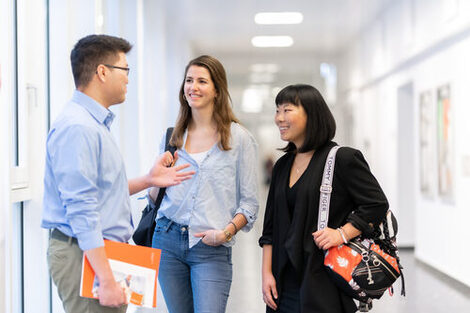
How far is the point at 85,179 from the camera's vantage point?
1.80 m

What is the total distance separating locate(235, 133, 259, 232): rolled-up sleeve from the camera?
8.37 ft

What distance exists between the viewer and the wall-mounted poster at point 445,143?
6859 mm

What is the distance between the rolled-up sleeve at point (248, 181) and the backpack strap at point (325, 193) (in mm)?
378

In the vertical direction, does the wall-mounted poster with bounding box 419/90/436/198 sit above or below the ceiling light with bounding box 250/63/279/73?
below

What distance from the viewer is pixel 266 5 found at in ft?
29.7

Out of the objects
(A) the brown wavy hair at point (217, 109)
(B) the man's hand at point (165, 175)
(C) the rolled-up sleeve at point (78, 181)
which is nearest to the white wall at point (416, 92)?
(A) the brown wavy hair at point (217, 109)

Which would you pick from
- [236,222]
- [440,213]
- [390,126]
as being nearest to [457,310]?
[440,213]

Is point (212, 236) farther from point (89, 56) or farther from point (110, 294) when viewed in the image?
point (89, 56)

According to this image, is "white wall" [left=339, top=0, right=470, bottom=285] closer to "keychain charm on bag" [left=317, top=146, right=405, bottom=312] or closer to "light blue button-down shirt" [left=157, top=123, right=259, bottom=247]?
"light blue button-down shirt" [left=157, top=123, right=259, bottom=247]

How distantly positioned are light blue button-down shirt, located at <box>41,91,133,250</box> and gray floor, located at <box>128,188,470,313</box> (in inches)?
129

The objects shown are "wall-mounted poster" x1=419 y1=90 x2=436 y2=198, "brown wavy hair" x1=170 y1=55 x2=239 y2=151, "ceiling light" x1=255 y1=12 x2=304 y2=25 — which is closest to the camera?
"brown wavy hair" x1=170 y1=55 x2=239 y2=151

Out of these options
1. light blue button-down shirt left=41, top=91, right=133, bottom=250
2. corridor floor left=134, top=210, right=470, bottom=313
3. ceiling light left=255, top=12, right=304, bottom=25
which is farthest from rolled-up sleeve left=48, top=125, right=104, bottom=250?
ceiling light left=255, top=12, right=304, bottom=25

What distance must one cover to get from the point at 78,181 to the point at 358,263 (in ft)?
3.59

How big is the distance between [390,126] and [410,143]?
2.12ft
